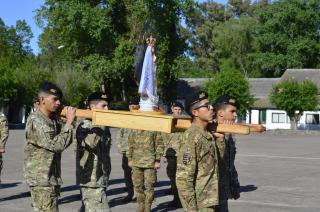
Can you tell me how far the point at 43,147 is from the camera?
666cm

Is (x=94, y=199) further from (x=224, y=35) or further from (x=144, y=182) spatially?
(x=224, y=35)

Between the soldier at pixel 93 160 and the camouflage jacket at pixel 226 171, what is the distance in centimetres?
154

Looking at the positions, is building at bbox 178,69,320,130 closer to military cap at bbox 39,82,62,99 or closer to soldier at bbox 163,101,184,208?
soldier at bbox 163,101,184,208

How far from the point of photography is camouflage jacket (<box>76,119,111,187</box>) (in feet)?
24.5

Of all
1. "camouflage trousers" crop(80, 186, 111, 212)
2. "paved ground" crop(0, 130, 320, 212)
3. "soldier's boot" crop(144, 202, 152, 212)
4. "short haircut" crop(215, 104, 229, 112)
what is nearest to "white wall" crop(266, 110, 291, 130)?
"paved ground" crop(0, 130, 320, 212)

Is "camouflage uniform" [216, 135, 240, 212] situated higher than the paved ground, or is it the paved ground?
"camouflage uniform" [216, 135, 240, 212]

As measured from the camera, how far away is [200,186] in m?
5.94

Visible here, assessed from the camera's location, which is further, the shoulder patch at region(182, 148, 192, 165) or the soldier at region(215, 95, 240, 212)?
the soldier at region(215, 95, 240, 212)

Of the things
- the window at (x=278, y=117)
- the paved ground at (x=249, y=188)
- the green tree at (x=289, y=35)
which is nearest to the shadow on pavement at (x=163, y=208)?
the paved ground at (x=249, y=188)

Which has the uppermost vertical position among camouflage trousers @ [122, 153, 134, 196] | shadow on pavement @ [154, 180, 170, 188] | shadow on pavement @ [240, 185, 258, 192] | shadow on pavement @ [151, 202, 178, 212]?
camouflage trousers @ [122, 153, 134, 196]

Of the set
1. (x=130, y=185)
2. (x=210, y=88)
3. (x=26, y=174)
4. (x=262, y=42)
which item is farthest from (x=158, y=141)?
(x=262, y=42)

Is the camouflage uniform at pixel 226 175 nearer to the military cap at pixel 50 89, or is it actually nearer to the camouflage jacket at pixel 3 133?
the military cap at pixel 50 89

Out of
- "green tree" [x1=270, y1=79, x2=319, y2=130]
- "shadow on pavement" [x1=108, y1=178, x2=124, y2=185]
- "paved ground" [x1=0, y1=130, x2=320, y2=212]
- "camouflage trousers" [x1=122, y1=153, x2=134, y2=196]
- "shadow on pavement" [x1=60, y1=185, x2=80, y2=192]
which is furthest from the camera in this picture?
"green tree" [x1=270, y1=79, x2=319, y2=130]

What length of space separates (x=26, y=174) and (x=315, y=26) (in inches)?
3007
